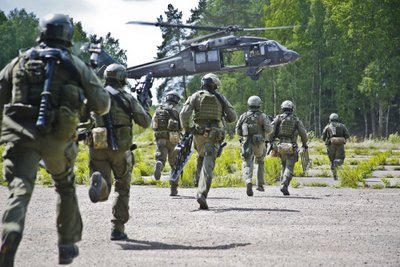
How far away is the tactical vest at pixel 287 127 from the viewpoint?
565 inches

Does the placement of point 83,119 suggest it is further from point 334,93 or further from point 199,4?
point 199,4

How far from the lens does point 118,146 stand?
7562 mm

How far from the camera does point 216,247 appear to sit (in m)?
7.13

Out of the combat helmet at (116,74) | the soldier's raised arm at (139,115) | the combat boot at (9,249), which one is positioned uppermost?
the combat helmet at (116,74)

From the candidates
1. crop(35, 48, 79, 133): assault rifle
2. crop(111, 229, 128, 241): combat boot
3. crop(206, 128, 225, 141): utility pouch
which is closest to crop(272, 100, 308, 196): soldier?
crop(206, 128, 225, 141): utility pouch

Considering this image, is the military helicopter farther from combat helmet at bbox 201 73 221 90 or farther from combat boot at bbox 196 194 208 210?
combat boot at bbox 196 194 208 210

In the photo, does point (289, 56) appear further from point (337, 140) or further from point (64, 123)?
point (64, 123)

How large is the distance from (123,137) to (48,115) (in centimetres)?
211

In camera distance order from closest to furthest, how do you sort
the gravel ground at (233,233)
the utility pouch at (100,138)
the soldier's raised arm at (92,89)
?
the soldier's raised arm at (92,89)
the gravel ground at (233,233)
the utility pouch at (100,138)

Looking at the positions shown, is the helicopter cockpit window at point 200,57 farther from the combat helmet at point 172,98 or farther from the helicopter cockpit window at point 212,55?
the combat helmet at point 172,98

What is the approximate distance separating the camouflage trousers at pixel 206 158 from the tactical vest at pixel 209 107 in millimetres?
290

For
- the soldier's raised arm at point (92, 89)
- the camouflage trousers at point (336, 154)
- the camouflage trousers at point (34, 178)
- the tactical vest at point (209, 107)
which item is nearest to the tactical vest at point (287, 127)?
the tactical vest at point (209, 107)

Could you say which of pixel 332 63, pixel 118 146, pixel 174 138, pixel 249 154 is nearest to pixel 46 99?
pixel 118 146

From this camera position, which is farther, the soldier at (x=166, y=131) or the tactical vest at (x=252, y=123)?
the soldier at (x=166, y=131)
